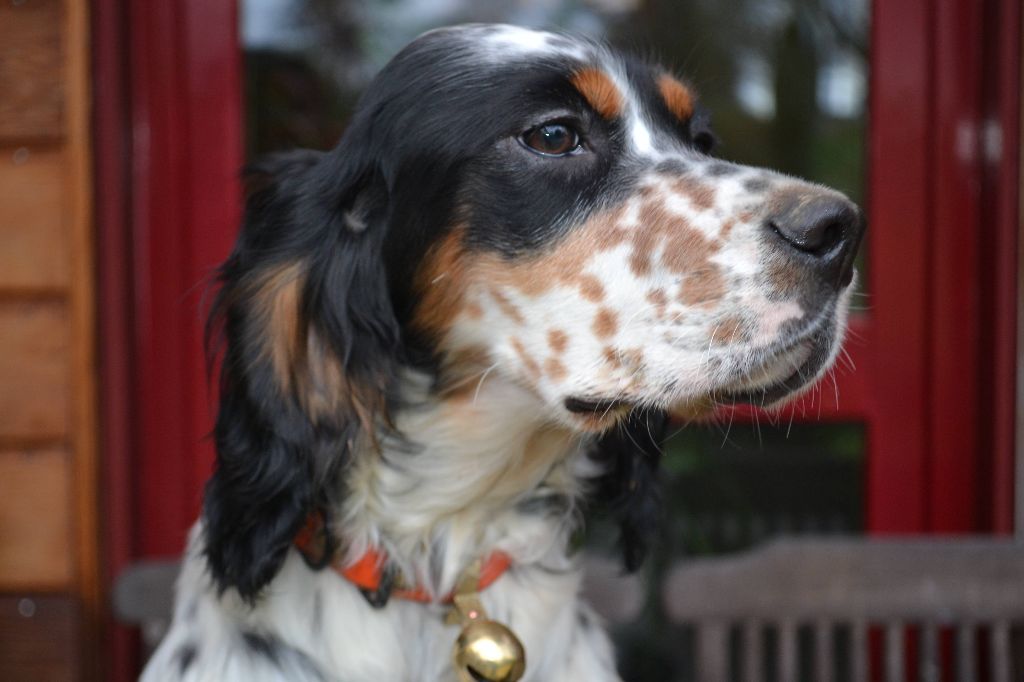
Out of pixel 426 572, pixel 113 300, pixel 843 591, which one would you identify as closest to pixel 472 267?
pixel 426 572

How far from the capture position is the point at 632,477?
5.19 feet

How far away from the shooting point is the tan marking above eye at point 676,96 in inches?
58.5

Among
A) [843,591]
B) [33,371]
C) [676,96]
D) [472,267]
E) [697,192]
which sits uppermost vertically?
[676,96]

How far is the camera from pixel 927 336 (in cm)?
231

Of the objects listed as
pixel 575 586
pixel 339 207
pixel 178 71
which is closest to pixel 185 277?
pixel 178 71

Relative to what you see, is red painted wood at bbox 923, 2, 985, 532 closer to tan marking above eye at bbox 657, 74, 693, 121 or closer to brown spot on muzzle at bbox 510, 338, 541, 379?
tan marking above eye at bbox 657, 74, 693, 121

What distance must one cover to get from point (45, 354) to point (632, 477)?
120 centimetres

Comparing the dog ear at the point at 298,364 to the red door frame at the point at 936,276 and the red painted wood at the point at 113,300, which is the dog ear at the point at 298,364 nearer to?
the red painted wood at the point at 113,300

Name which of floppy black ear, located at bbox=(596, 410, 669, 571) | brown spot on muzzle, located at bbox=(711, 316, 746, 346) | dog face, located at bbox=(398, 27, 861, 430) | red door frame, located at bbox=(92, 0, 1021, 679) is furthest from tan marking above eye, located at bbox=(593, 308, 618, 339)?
red door frame, located at bbox=(92, 0, 1021, 679)

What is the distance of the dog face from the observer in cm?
116

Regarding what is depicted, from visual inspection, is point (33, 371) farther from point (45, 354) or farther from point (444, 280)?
point (444, 280)

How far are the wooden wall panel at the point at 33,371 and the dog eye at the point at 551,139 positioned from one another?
1162 millimetres

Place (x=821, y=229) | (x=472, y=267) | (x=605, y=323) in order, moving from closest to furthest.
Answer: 1. (x=821, y=229)
2. (x=605, y=323)
3. (x=472, y=267)

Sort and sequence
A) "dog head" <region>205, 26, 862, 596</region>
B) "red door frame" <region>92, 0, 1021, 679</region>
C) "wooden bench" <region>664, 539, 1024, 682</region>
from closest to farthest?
"dog head" <region>205, 26, 862, 596</region>, "wooden bench" <region>664, 539, 1024, 682</region>, "red door frame" <region>92, 0, 1021, 679</region>
